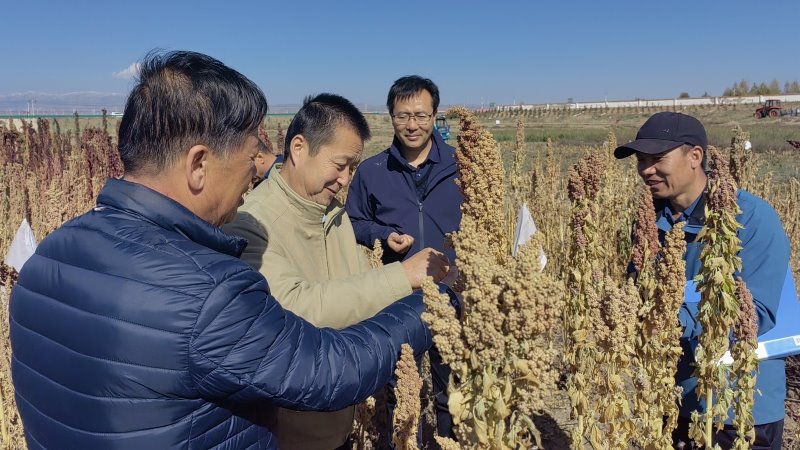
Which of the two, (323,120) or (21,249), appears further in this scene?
(21,249)

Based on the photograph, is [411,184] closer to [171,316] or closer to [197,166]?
[197,166]

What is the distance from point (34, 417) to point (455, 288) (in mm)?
991

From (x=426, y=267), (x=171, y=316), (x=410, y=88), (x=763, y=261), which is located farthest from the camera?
(x=410, y=88)

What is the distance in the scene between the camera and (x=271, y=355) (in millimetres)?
1094

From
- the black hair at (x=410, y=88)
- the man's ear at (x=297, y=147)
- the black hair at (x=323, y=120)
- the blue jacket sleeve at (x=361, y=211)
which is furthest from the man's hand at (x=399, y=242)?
the black hair at (x=410, y=88)

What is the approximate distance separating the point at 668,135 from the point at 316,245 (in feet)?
4.85

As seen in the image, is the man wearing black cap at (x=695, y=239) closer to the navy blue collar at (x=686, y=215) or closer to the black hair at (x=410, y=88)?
the navy blue collar at (x=686, y=215)

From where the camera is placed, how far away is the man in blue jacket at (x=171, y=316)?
1037 millimetres

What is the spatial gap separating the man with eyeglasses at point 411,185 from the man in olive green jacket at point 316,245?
99cm

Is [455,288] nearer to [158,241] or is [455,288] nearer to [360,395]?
[360,395]

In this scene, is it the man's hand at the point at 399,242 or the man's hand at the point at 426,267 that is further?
the man's hand at the point at 399,242

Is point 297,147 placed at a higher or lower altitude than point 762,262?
higher

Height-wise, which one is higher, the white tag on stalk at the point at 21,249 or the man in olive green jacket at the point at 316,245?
the man in olive green jacket at the point at 316,245

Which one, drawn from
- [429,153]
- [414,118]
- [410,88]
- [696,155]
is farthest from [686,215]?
[410,88]
